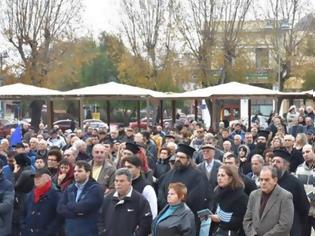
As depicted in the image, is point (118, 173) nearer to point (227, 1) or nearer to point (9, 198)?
point (9, 198)

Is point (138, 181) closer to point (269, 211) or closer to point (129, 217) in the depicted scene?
point (129, 217)

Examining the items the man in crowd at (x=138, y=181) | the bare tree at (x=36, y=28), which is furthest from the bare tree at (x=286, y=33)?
the man in crowd at (x=138, y=181)

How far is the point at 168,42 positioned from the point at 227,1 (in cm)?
451

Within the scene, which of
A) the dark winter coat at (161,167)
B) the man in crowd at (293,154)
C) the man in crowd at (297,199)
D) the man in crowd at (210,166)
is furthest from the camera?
the man in crowd at (293,154)

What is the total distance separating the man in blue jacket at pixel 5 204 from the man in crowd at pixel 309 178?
398 cm

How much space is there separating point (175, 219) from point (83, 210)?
4.56 ft

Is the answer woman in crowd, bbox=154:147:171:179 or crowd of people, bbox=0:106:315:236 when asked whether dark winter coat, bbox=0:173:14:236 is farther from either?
woman in crowd, bbox=154:147:171:179

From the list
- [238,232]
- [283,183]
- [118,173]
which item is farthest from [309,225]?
[118,173]

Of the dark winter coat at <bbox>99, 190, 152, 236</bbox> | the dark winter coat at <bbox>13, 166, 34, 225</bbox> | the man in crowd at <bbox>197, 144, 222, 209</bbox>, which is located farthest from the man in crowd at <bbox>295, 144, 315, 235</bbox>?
the dark winter coat at <bbox>13, 166, 34, 225</bbox>

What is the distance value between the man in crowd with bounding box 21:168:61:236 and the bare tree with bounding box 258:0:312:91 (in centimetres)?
→ 3732

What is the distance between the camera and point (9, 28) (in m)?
42.4

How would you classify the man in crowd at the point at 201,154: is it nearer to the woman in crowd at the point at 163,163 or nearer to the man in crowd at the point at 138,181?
the woman in crowd at the point at 163,163

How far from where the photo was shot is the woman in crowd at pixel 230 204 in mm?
8766

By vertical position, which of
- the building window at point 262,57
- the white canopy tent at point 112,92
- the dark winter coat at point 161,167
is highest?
the building window at point 262,57
